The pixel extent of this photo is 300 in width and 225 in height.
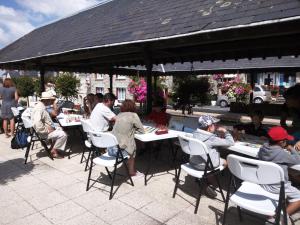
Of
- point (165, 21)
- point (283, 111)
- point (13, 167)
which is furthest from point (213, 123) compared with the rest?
point (13, 167)

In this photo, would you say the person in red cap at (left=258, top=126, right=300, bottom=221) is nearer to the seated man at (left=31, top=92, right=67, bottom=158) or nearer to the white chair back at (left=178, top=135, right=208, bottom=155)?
the white chair back at (left=178, top=135, right=208, bottom=155)

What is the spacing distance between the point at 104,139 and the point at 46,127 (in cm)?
245

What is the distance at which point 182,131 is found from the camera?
5211mm

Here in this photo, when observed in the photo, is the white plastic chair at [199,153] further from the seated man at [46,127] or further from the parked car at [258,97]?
the parked car at [258,97]

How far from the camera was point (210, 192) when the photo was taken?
4273mm

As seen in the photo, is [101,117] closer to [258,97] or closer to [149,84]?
[149,84]

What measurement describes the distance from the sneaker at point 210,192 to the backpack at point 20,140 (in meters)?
4.69

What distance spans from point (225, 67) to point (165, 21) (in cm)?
790

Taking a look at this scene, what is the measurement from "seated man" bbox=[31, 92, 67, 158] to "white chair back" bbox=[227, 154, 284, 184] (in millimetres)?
4239

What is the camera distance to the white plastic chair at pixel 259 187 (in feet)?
8.71

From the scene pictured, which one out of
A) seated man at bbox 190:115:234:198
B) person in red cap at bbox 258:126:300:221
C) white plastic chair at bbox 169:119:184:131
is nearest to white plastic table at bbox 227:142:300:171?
seated man at bbox 190:115:234:198

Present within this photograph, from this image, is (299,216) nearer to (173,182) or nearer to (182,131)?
(173,182)

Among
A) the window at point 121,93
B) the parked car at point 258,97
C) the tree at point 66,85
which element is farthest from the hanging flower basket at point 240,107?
the window at point 121,93

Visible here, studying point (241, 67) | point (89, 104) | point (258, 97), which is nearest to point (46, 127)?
point (89, 104)
